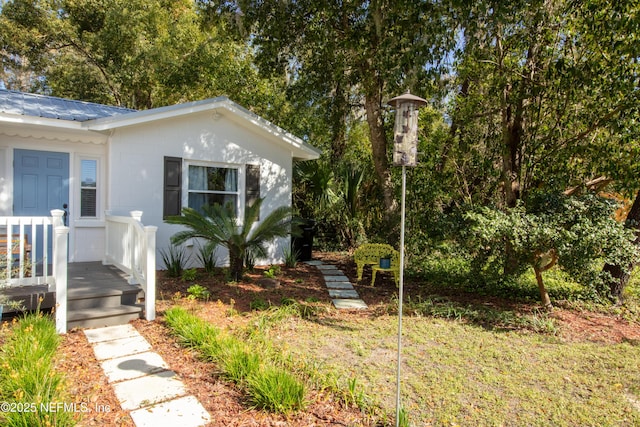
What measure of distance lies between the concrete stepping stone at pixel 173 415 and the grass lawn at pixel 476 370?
116 centimetres

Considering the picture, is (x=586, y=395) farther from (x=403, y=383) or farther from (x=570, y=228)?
(x=570, y=228)

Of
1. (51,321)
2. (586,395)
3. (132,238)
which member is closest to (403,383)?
(586,395)

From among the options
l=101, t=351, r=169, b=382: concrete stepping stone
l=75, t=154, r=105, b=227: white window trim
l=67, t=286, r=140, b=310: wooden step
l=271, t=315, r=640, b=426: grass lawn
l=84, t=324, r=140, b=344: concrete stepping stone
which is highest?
l=75, t=154, r=105, b=227: white window trim

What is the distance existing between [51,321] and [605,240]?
21.4ft

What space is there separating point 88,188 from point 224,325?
172 inches

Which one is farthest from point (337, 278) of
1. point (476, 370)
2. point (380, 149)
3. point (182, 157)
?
point (476, 370)

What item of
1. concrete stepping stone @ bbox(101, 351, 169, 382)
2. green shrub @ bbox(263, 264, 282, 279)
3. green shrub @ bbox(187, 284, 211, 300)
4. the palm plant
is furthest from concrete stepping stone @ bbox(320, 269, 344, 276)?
concrete stepping stone @ bbox(101, 351, 169, 382)

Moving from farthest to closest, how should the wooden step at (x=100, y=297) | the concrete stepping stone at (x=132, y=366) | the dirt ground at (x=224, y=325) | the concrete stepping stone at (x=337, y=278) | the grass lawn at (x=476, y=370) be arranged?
1. the concrete stepping stone at (x=337, y=278)
2. the wooden step at (x=100, y=297)
3. the concrete stepping stone at (x=132, y=366)
4. the grass lawn at (x=476, y=370)
5. the dirt ground at (x=224, y=325)

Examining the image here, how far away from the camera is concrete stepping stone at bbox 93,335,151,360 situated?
3.76 meters

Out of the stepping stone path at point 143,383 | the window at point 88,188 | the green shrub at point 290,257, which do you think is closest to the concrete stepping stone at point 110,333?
the stepping stone path at point 143,383

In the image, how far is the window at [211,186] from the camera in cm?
802

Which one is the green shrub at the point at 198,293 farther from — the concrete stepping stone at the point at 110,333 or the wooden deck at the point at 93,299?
the concrete stepping stone at the point at 110,333

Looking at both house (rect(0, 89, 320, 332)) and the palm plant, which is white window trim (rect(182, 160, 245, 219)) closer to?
house (rect(0, 89, 320, 332))

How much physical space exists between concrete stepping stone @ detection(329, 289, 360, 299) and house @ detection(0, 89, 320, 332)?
297 centimetres
